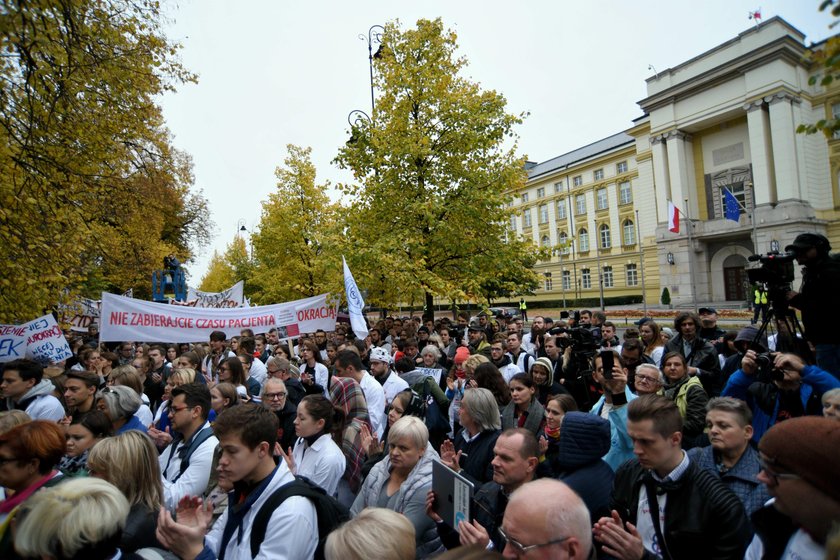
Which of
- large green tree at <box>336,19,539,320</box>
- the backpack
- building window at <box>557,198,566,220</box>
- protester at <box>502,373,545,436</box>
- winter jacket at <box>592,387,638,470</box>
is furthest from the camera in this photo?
building window at <box>557,198,566,220</box>

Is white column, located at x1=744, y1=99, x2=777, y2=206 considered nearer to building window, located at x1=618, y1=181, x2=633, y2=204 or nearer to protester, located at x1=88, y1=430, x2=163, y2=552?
building window, located at x1=618, y1=181, x2=633, y2=204

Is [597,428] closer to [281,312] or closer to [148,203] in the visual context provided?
[281,312]

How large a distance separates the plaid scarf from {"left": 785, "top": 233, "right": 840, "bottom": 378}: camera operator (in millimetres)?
4237

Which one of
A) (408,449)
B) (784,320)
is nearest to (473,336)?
(784,320)

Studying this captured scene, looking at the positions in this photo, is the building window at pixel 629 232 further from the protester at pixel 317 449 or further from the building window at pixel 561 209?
the protester at pixel 317 449

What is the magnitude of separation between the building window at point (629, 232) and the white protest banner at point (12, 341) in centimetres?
4859

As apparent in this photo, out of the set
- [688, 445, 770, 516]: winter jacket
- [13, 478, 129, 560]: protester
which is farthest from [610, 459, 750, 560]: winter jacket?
[13, 478, 129, 560]: protester

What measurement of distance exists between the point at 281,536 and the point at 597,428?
6.39 feet

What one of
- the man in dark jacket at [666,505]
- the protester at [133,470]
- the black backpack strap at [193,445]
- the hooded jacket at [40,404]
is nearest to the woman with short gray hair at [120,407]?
the black backpack strap at [193,445]

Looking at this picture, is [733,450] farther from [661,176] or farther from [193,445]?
[661,176]

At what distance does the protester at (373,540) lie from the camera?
1.87 m

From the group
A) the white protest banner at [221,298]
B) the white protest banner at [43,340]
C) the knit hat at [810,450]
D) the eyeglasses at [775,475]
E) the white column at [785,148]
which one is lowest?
the eyeglasses at [775,475]

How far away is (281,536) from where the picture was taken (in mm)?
2350

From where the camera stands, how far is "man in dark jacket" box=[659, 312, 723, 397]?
19.1 ft
